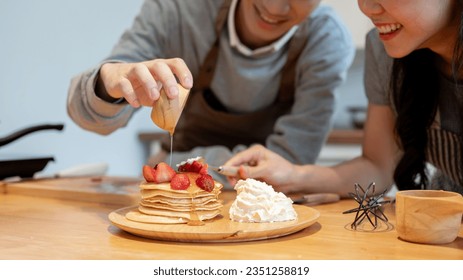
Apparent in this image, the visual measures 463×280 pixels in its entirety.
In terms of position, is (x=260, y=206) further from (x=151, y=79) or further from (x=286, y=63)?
(x=286, y=63)

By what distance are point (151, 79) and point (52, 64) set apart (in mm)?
1549

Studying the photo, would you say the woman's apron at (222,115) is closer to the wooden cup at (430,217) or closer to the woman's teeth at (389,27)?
the woman's teeth at (389,27)

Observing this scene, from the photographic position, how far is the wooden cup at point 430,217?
97cm

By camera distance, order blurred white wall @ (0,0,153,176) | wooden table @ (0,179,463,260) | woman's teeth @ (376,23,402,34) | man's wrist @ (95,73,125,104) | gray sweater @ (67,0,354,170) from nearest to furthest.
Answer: wooden table @ (0,179,463,260), woman's teeth @ (376,23,402,34), man's wrist @ (95,73,125,104), gray sweater @ (67,0,354,170), blurred white wall @ (0,0,153,176)

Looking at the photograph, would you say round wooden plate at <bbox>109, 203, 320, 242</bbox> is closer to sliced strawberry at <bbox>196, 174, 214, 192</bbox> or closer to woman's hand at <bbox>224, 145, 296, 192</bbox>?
sliced strawberry at <bbox>196, 174, 214, 192</bbox>

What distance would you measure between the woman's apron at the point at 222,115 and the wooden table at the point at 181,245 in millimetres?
737

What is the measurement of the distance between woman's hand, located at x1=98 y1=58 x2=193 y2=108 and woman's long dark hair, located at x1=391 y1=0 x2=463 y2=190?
62 centimetres

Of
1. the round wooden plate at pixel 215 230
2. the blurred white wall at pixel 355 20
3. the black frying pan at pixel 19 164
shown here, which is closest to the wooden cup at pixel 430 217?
the round wooden plate at pixel 215 230

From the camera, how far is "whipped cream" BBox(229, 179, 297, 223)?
3.56 ft

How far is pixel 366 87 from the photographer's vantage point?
5.43 ft

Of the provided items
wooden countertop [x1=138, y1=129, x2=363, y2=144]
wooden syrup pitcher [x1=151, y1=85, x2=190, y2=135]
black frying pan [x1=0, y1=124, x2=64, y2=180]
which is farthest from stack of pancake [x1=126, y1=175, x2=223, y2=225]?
wooden countertop [x1=138, y1=129, x2=363, y2=144]

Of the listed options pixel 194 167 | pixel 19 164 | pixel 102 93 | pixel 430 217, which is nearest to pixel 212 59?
pixel 102 93

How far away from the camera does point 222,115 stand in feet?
6.44

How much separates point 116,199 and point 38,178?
430 millimetres
